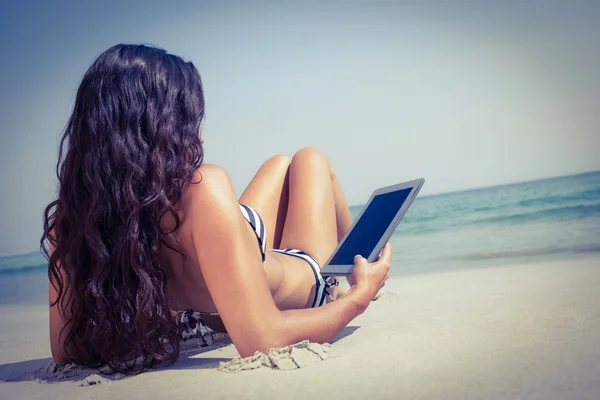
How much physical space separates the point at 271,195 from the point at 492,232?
623 centimetres

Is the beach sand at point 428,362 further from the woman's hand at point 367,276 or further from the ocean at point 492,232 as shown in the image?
the ocean at point 492,232

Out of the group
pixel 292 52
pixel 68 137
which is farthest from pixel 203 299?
pixel 292 52

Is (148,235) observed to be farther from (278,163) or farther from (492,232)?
(492,232)

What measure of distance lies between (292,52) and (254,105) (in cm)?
202

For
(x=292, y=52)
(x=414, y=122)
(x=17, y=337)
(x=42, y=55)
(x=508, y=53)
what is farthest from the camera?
(x=414, y=122)

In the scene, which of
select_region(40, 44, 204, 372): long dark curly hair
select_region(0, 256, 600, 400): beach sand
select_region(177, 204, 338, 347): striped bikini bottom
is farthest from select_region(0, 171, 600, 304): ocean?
select_region(40, 44, 204, 372): long dark curly hair

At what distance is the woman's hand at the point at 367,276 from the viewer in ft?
5.45

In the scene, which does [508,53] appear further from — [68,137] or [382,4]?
[68,137]

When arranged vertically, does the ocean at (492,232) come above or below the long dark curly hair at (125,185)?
below

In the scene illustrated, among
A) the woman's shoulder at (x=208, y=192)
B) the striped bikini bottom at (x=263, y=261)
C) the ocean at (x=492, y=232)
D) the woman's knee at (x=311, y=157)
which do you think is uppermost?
the woman's shoulder at (x=208, y=192)

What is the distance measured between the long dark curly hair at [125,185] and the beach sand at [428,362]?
0.62ft

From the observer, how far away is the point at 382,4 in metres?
9.90

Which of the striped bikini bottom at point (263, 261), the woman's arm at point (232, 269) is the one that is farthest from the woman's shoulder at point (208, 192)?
the striped bikini bottom at point (263, 261)

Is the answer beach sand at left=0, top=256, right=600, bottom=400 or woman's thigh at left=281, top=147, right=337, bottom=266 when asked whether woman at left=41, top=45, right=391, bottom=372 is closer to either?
beach sand at left=0, top=256, right=600, bottom=400
